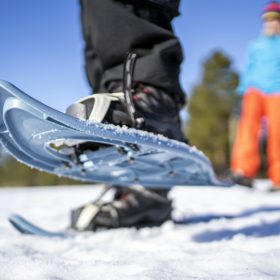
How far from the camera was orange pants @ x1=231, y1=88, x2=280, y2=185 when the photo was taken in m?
2.52

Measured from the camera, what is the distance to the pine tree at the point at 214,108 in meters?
13.4

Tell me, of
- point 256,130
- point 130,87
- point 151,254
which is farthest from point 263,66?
point 151,254

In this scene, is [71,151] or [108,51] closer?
[71,151]

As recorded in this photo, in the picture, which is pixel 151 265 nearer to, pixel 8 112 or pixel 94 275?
pixel 94 275

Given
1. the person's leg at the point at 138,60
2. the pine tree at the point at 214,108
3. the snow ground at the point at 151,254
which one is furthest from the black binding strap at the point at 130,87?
the pine tree at the point at 214,108

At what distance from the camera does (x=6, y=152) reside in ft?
2.78

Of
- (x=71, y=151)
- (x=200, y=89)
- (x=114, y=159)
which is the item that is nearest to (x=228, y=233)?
(x=114, y=159)

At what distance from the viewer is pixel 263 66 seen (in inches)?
108

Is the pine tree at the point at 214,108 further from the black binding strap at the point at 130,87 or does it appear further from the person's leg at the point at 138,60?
the black binding strap at the point at 130,87

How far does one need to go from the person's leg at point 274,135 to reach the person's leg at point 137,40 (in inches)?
72.4

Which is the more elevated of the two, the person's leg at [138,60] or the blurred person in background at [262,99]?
the person's leg at [138,60]

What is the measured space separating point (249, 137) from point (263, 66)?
0.66m

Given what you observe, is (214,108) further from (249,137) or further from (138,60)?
(138,60)

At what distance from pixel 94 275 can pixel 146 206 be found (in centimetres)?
60
